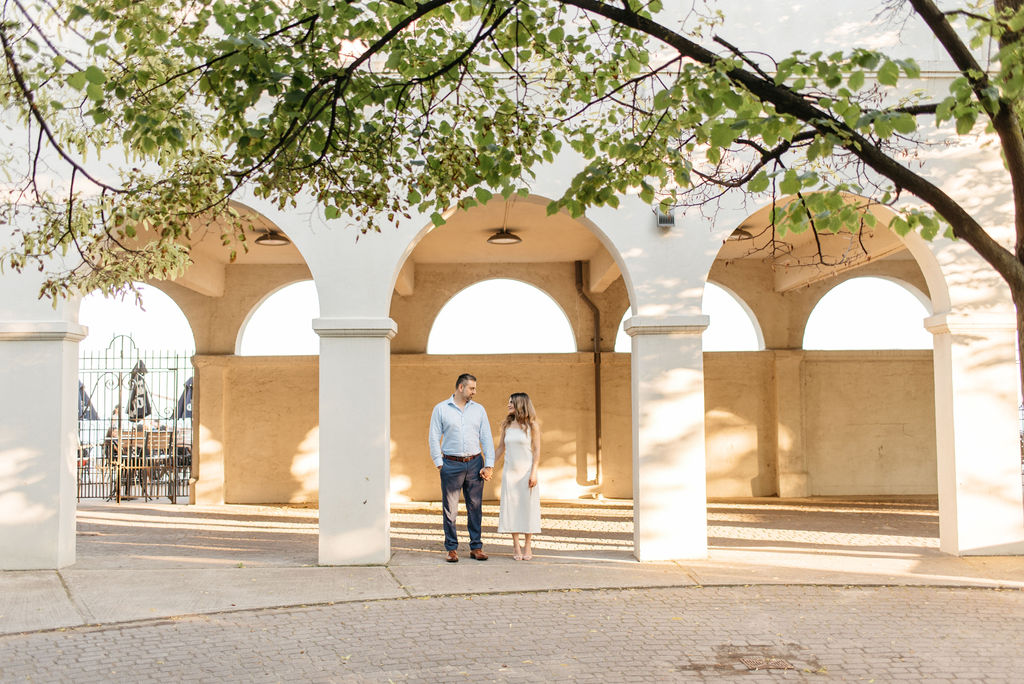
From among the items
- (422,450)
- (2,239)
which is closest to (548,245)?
(422,450)

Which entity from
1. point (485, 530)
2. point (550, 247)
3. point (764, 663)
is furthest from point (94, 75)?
point (550, 247)

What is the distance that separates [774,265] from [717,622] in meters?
10.4

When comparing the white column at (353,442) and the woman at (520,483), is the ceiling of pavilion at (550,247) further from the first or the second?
the woman at (520,483)

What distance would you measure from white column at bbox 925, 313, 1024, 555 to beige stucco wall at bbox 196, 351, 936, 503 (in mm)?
6615

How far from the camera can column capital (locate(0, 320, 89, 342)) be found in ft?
28.0

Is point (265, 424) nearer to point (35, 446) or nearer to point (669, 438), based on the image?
point (35, 446)

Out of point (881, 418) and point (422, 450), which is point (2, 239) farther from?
point (881, 418)

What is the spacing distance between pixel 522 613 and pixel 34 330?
17.2 ft

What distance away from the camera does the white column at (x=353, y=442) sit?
859 cm

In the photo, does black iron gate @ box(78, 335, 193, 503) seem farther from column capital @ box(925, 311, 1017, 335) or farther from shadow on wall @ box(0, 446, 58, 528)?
column capital @ box(925, 311, 1017, 335)

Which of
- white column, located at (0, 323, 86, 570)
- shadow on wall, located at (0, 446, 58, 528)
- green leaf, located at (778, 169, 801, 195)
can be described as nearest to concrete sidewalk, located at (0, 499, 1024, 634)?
white column, located at (0, 323, 86, 570)

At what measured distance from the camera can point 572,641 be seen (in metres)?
6.00

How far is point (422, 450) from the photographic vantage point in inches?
608

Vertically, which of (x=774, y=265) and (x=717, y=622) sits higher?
(x=774, y=265)
